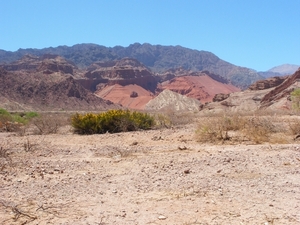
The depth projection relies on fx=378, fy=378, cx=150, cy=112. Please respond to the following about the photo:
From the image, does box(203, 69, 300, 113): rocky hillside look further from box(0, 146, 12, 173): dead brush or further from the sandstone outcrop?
box(0, 146, 12, 173): dead brush

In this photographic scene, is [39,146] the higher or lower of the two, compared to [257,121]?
lower

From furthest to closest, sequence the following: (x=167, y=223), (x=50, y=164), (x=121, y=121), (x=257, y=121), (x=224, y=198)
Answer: (x=121, y=121) → (x=257, y=121) → (x=50, y=164) → (x=224, y=198) → (x=167, y=223)

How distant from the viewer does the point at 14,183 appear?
675 cm

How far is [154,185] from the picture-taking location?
6.57m

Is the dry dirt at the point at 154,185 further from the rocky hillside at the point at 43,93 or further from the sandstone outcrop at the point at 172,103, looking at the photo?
the rocky hillside at the point at 43,93

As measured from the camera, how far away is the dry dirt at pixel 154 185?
509cm

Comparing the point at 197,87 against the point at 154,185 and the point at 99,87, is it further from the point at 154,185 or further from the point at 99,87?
the point at 154,185

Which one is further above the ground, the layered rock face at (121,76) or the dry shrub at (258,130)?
the layered rock face at (121,76)

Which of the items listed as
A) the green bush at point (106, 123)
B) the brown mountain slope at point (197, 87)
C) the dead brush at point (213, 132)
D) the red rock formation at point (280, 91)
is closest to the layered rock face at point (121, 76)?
the brown mountain slope at point (197, 87)

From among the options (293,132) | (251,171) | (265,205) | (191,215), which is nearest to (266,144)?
(293,132)

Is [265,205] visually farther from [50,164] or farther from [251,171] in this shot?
[50,164]

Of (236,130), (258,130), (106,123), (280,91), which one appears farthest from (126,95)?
(258,130)

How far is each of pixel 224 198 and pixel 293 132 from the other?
6.61 metres

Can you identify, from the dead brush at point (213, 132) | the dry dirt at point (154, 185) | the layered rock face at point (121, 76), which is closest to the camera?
the dry dirt at point (154, 185)
